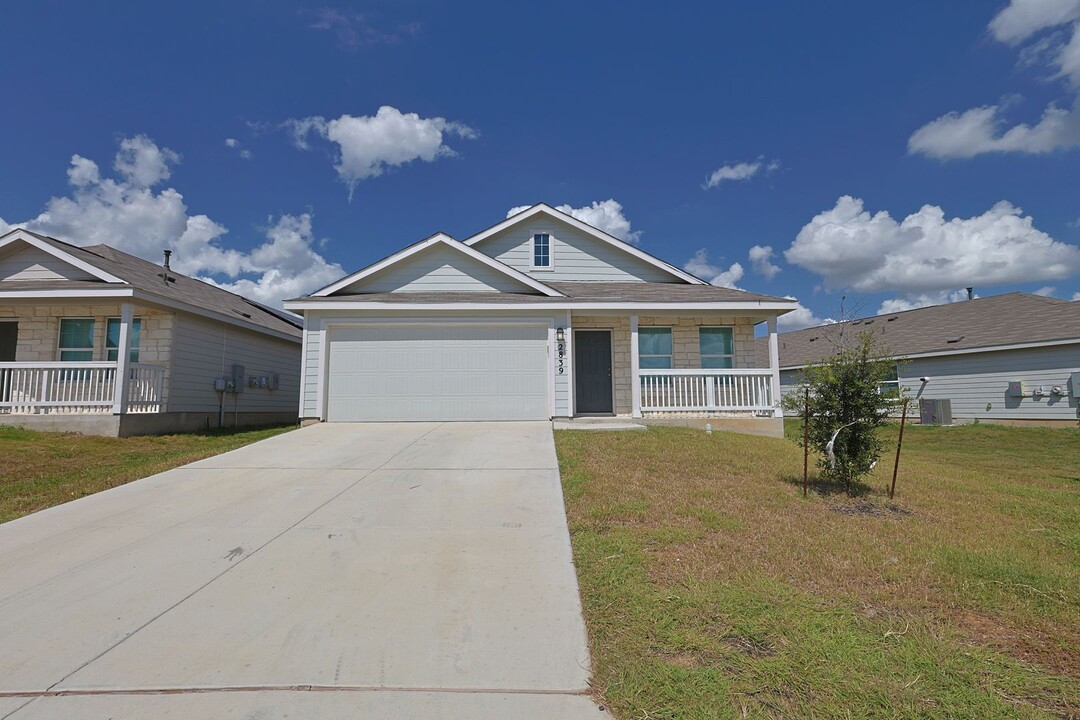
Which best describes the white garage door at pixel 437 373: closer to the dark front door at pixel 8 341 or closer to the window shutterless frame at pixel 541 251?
the window shutterless frame at pixel 541 251

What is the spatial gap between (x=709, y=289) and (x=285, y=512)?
35.9 feet

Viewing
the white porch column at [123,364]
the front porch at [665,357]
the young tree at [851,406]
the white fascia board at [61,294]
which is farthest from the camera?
the front porch at [665,357]

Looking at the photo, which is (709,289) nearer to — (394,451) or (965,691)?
(394,451)

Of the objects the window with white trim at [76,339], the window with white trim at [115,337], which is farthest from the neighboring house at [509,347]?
the window with white trim at [76,339]

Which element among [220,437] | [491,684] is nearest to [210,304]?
[220,437]

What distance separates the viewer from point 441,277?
42.8 feet

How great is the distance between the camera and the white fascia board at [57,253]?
11.8 metres

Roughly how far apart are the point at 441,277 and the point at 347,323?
7.71 ft

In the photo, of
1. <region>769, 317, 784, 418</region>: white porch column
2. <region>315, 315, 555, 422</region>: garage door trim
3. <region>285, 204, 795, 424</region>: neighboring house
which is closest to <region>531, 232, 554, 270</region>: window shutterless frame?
<region>285, 204, 795, 424</region>: neighboring house

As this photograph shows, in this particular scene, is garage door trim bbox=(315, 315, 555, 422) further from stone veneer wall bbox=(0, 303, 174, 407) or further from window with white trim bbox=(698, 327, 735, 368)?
stone veneer wall bbox=(0, 303, 174, 407)

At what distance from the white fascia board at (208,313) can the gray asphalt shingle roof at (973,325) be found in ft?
49.5

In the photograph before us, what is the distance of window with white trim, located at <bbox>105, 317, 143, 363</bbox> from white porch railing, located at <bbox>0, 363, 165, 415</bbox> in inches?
28.5

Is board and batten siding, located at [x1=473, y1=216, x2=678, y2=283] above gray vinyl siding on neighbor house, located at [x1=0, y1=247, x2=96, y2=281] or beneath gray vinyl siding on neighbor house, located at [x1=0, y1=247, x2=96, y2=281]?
above

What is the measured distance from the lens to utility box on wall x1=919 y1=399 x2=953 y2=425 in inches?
730
